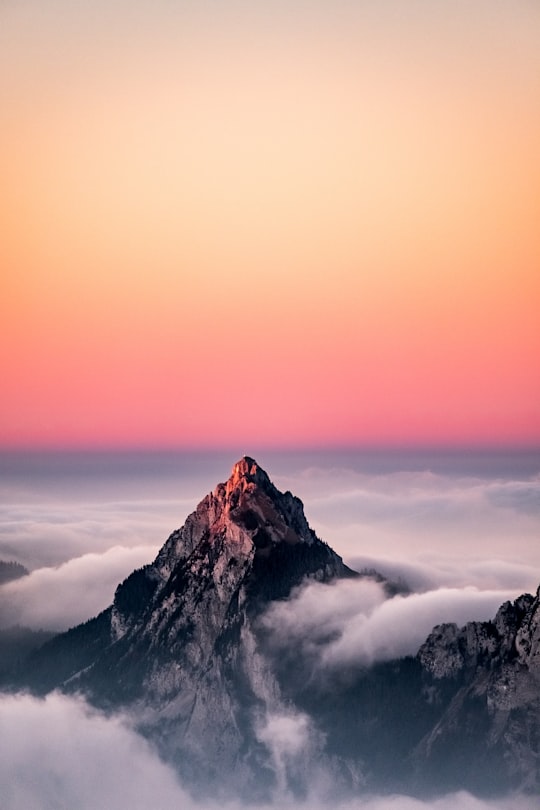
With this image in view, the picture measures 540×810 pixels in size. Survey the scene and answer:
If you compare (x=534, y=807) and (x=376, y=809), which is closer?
(x=534, y=807)

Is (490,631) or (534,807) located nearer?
(534,807)

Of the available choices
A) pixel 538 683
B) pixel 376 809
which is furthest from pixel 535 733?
pixel 376 809

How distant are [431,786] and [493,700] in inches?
552

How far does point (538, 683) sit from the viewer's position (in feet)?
627

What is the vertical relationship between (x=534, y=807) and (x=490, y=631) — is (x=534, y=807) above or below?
below

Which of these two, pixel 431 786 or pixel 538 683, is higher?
pixel 538 683

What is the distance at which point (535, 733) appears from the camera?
191250 millimetres

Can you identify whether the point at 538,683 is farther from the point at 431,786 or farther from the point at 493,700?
the point at 431,786

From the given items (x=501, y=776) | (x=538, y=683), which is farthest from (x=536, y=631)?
(x=501, y=776)

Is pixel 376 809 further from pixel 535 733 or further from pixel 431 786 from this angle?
pixel 535 733

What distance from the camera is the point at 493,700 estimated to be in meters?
196

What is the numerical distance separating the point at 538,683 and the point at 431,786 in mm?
20696

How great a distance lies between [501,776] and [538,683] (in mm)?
12615

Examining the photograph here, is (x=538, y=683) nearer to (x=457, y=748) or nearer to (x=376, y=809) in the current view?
(x=457, y=748)
